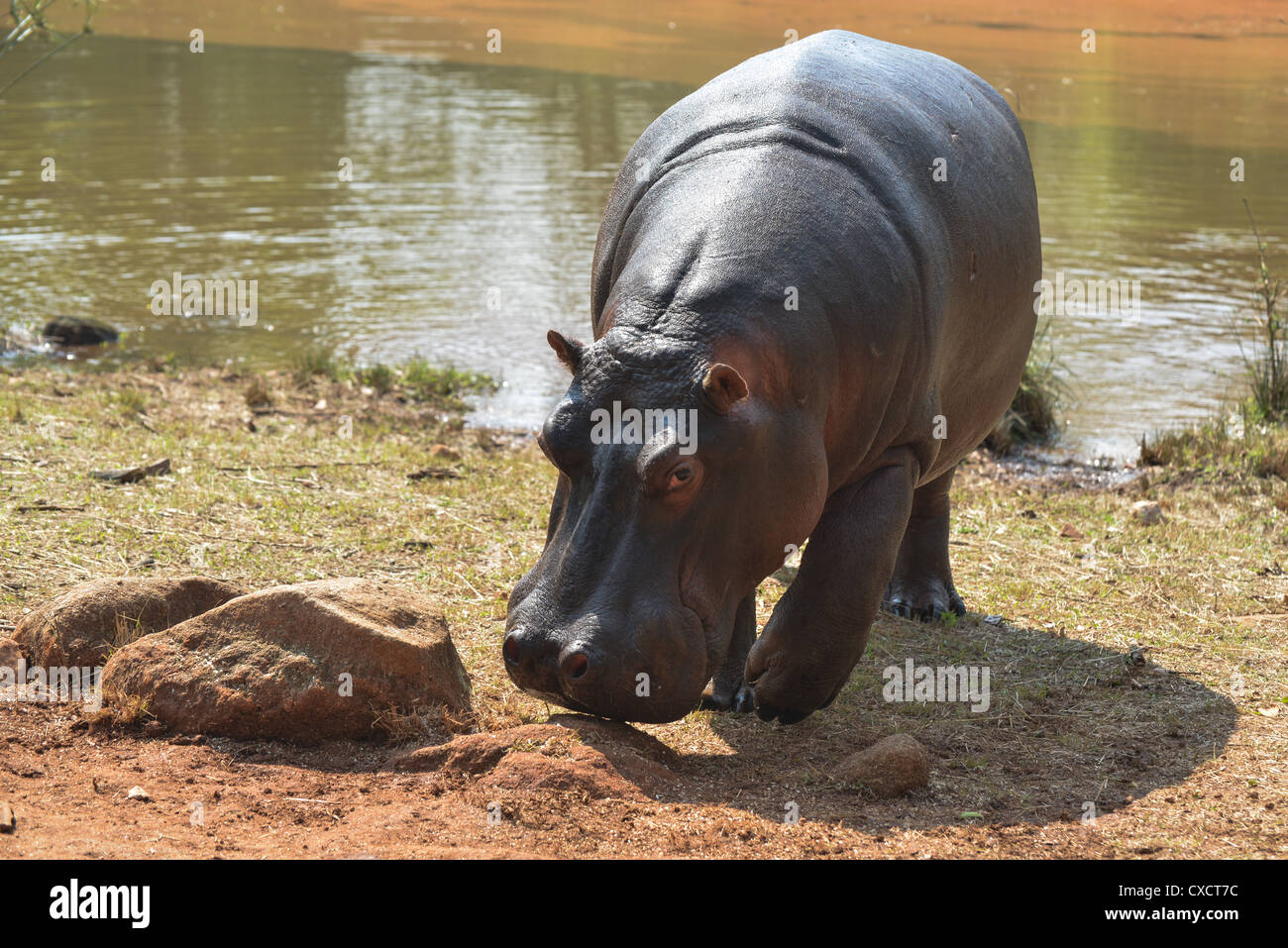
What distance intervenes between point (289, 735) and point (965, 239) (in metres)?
2.90

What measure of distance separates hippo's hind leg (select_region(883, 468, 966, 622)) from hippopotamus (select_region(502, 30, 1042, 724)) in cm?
52

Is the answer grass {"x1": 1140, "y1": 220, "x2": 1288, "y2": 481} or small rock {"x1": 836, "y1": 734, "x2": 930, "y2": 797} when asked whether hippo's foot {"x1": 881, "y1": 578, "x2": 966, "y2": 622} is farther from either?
grass {"x1": 1140, "y1": 220, "x2": 1288, "y2": 481}

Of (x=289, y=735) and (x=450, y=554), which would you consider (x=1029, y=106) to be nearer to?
(x=450, y=554)

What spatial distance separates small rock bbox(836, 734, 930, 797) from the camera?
13.6 ft

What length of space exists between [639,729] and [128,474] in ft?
11.9

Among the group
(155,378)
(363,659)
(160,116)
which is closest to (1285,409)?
(363,659)

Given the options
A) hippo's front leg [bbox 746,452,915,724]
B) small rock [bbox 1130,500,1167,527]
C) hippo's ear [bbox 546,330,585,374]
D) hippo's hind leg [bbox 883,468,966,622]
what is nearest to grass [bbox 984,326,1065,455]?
small rock [bbox 1130,500,1167,527]

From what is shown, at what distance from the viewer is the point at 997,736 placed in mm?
4820

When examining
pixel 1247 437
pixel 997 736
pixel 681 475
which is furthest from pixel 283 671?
pixel 1247 437

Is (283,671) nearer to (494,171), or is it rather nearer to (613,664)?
(613,664)

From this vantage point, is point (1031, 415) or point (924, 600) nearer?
point (924, 600)

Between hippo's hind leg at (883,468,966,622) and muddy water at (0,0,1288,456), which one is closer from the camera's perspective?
hippo's hind leg at (883,468,966,622)

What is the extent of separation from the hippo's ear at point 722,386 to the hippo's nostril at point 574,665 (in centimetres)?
76

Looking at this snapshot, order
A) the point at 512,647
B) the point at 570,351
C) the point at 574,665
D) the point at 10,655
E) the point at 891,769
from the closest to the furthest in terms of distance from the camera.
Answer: the point at 574,665 < the point at 512,647 < the point at 570,351 < the point at 891,769 < the point at 10,655
